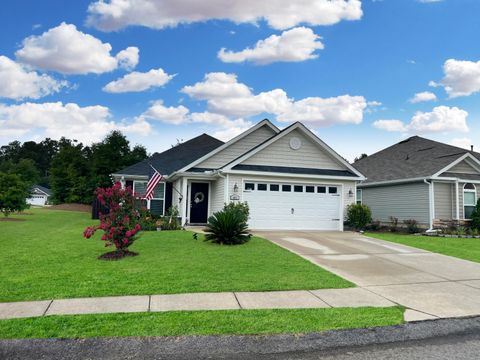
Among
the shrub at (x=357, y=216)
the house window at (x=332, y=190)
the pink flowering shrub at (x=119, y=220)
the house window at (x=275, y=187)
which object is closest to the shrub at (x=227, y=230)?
the pink flowering shrub at (x=119, y=220)

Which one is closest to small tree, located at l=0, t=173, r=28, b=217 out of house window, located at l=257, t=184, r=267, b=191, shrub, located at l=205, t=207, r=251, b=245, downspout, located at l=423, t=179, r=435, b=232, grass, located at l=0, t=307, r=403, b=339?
house window, located at l=257, t=184, r=267, b=191

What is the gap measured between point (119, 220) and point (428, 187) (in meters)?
15.9

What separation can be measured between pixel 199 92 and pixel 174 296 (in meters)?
23.8

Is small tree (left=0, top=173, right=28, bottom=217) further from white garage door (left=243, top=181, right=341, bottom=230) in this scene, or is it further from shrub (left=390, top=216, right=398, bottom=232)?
shrub (left=390, top=216, right=398, bottom=232)

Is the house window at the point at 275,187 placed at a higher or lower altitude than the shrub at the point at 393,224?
higher

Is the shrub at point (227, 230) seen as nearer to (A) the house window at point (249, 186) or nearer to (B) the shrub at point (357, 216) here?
(A) the house window at point (249, 186)

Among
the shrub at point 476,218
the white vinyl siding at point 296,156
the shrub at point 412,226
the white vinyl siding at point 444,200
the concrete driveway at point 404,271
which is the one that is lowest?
the concrete driveway at point 404,271

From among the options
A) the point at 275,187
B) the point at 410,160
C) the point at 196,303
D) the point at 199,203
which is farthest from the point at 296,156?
the point at 196,303

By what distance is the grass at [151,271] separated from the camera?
20.8 feet

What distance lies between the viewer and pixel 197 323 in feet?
15.5

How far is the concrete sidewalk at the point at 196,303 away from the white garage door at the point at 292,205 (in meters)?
9.88

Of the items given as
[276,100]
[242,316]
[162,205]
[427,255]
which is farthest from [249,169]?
[242,316]

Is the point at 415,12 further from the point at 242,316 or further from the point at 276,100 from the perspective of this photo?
the point at 242,316

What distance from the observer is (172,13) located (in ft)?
47.2
